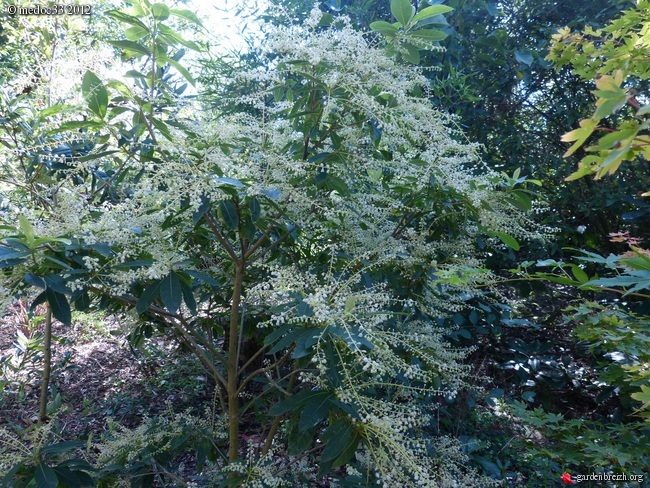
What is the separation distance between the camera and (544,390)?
3152 mm

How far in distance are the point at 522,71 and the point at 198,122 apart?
254 cm

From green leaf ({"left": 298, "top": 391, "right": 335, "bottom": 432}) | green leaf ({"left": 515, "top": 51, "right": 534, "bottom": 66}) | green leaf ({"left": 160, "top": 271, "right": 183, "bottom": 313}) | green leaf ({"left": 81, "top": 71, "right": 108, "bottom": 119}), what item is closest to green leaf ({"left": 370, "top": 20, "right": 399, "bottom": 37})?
green leaf ({"left": 81, "top": 71, "right": 108, "bottom": 119})

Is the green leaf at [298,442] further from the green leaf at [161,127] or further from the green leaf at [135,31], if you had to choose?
the green leaf at [135,31]

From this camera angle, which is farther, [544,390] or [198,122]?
[544,390]

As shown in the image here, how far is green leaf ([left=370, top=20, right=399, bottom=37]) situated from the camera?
1.56 m

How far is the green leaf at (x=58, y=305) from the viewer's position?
4.44 feet

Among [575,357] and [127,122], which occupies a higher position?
[127,122]

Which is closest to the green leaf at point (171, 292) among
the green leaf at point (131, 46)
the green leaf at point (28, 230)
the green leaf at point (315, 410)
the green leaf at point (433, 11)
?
the green leaf at point (28, 230)

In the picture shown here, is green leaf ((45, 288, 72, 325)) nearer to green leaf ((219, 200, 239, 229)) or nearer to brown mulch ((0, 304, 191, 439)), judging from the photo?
green leaf ((219, 200, 239, 229))

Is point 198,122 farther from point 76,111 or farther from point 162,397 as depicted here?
Answer: point 162,397

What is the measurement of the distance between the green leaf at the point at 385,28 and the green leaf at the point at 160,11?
658 mm

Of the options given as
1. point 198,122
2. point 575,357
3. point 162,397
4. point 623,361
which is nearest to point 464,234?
point 623,361

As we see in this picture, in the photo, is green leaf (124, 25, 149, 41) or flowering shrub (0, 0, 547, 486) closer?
flowering shrub (0, 0, 547, 486)

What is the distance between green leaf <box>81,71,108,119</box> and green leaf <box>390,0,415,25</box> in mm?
972
